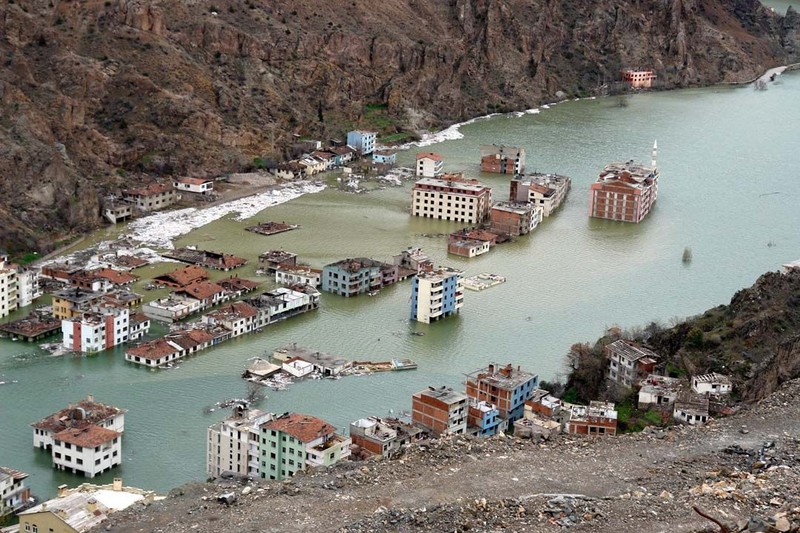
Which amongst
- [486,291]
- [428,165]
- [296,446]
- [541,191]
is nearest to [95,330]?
[296,446]

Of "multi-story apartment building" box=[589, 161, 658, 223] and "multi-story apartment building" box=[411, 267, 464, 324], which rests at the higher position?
"multi-story apartment building" box=[589, 161, 658, 223]

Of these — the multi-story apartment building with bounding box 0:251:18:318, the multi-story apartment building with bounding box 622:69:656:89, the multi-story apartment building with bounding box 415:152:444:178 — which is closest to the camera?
the multi-story apartment building with bounding box 0:251:18:318

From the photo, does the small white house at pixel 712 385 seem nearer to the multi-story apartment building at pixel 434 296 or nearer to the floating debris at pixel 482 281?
the multi-story apartment building at pixel 434 296

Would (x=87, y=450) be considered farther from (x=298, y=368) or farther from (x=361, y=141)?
(x=361, y=141)

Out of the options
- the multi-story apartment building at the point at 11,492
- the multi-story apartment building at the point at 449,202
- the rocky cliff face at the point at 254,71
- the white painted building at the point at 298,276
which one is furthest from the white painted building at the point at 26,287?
the multi-story apartment building at the point at 449,202

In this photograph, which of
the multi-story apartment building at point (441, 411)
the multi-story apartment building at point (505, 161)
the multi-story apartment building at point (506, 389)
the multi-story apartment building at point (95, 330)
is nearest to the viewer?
the multi-story apartment building at point (441, 411)

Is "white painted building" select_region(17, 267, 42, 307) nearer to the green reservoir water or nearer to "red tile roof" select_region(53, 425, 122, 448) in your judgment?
the green reservoir water

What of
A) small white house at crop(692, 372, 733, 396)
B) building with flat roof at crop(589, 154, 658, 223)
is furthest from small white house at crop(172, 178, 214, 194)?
small white house at crop(692, 372, 733, 396)

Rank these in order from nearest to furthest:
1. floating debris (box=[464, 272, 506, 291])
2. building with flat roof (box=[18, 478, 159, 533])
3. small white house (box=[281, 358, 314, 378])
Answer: building with flat roof (box=[18, 478, 159, 533])
small white house (box=[281, 358, 314, 378])
floating debris (box=[464, 272, 506, 291])
